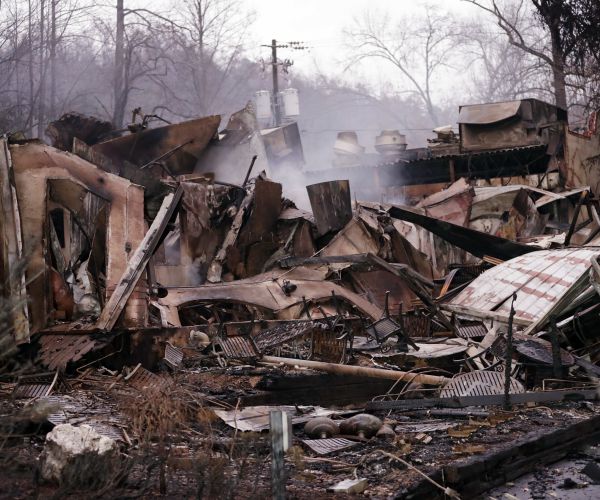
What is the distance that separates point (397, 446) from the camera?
5.77 metres

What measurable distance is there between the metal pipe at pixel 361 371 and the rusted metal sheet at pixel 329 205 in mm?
5907

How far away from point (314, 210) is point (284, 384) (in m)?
6.78

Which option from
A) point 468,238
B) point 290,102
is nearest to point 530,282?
point 468,238

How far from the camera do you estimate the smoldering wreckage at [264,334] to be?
512cm

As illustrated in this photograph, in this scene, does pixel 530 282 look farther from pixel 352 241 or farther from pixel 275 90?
pixel 275 90

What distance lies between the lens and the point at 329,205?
1410 cm

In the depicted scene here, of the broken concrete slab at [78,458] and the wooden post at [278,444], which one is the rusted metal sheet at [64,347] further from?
the wooden post at [278,444]

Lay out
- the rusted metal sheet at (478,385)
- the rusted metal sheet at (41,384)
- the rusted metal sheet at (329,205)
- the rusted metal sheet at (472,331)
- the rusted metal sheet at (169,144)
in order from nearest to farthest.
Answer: the rusted metal sheet at (41,384) → the rusted metal sheet at (478,385) → the rusted metal sheet at (472,331) → the rusted metal sheet at (329,205) → the rusted metal sheet at (169,144)

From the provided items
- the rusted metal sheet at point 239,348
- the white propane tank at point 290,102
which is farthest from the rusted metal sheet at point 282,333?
the white propane tank at point 290,102

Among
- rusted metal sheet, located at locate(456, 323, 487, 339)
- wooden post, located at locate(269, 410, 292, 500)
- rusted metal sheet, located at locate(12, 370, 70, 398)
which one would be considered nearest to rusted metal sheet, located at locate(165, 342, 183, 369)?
rusted metal sheet, located at locate(12, 370, 70, 398)

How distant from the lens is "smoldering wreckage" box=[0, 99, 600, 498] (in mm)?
5125

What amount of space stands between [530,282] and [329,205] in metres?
3.91

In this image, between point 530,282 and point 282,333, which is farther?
point 530,282

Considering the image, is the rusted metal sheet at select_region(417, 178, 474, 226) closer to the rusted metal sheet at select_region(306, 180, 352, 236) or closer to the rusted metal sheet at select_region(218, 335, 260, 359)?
the rusted metal sheet at select_region(306, 180, 352, 236)
